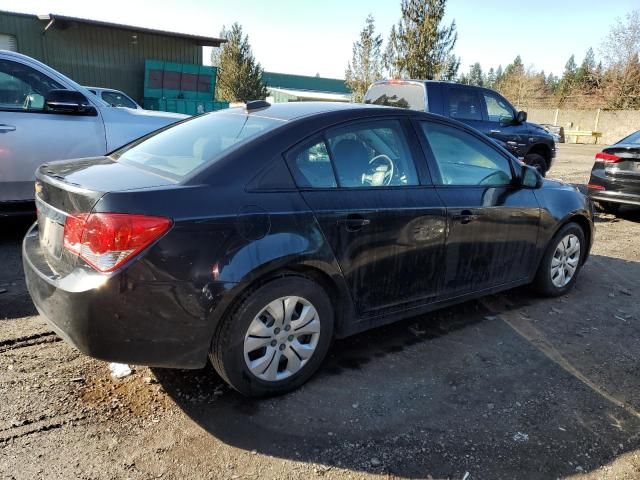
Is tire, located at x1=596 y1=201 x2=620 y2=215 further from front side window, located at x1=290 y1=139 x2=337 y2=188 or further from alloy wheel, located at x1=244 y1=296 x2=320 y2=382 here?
alloy wheel, located at x1=244 y1=296 x2=320 y2=382

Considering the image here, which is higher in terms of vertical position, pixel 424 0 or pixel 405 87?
pixel 424 0

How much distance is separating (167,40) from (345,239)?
22819 mm

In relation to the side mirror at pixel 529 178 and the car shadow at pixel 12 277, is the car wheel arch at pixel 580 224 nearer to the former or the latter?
the side mirror at pixel 529 178

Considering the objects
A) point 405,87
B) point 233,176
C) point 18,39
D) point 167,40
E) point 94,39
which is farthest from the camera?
point 167,40

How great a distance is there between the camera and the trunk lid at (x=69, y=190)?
2514 millimetres

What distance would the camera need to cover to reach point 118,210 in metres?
2.37

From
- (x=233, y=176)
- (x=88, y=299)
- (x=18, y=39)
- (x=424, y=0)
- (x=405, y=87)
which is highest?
(x=424, y=0)

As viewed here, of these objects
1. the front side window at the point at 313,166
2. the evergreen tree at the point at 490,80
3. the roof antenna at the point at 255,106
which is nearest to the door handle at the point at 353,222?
the front side window at the point at 313,166

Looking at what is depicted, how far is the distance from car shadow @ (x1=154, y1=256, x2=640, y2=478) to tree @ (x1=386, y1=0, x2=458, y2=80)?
15736mm

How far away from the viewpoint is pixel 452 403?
9.72 feet

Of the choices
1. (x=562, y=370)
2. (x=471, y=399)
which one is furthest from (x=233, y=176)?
(x=562, y=370)

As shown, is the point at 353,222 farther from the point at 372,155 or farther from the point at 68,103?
the point at 68,103

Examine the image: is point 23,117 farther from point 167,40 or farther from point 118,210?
point 167,40

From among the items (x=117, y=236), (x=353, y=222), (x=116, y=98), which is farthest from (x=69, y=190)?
(x=116, y=98)
